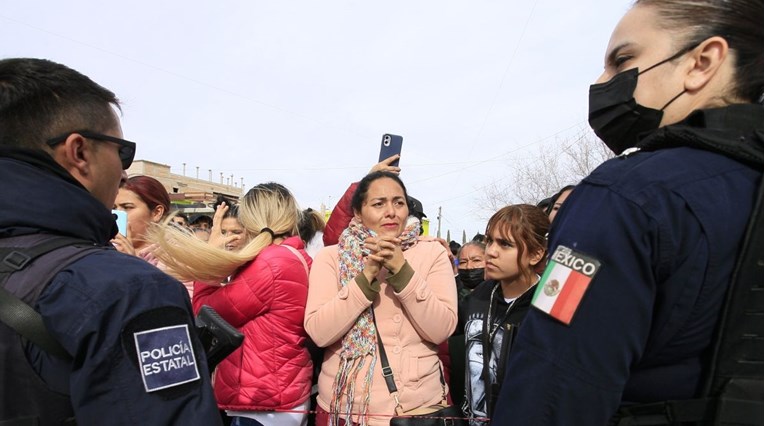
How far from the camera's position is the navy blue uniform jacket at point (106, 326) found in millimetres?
1152

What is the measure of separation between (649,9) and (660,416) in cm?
99

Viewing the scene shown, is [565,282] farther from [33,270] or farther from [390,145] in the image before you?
[390,145]

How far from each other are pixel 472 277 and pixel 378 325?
2657 mm

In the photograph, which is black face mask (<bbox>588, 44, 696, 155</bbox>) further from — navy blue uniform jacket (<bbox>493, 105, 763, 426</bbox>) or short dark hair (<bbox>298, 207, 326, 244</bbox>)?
short dark hair (<bbox>298, 207, 326, 244</bbox>)

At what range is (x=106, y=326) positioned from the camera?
117cm

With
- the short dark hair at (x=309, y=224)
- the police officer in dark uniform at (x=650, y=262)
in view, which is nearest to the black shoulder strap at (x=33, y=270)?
the police officer in dark uniform at (x=650, y=262)

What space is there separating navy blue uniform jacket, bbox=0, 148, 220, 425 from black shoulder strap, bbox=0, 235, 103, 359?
22 millimetres

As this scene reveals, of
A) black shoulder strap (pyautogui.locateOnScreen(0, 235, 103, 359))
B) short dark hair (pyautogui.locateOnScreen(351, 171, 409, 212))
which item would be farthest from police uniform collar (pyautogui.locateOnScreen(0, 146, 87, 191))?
short dark hair (pyautogui.locateOnScreen(351, 171, 409, 212))

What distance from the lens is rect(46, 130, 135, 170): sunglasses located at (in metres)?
1.42

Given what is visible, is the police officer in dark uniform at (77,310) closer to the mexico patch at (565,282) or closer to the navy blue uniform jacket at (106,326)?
the navy blue uniform jacket at (106,326)

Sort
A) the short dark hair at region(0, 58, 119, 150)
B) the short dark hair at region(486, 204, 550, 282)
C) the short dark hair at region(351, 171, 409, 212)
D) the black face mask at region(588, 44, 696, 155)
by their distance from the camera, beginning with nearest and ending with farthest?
1. the black face mask at region(588, 44, 696, 155)
2. the short dark hair at region(0, 58, 119, 150)
3. the short dark hair at region(486, 204, 550, 282)
4. the short dark hair at region(351, 171, 409, 212)

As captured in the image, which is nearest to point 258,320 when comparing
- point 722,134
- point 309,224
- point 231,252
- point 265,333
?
point 265,333

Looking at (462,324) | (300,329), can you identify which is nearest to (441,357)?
(462,324)

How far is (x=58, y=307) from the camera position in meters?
1.16
